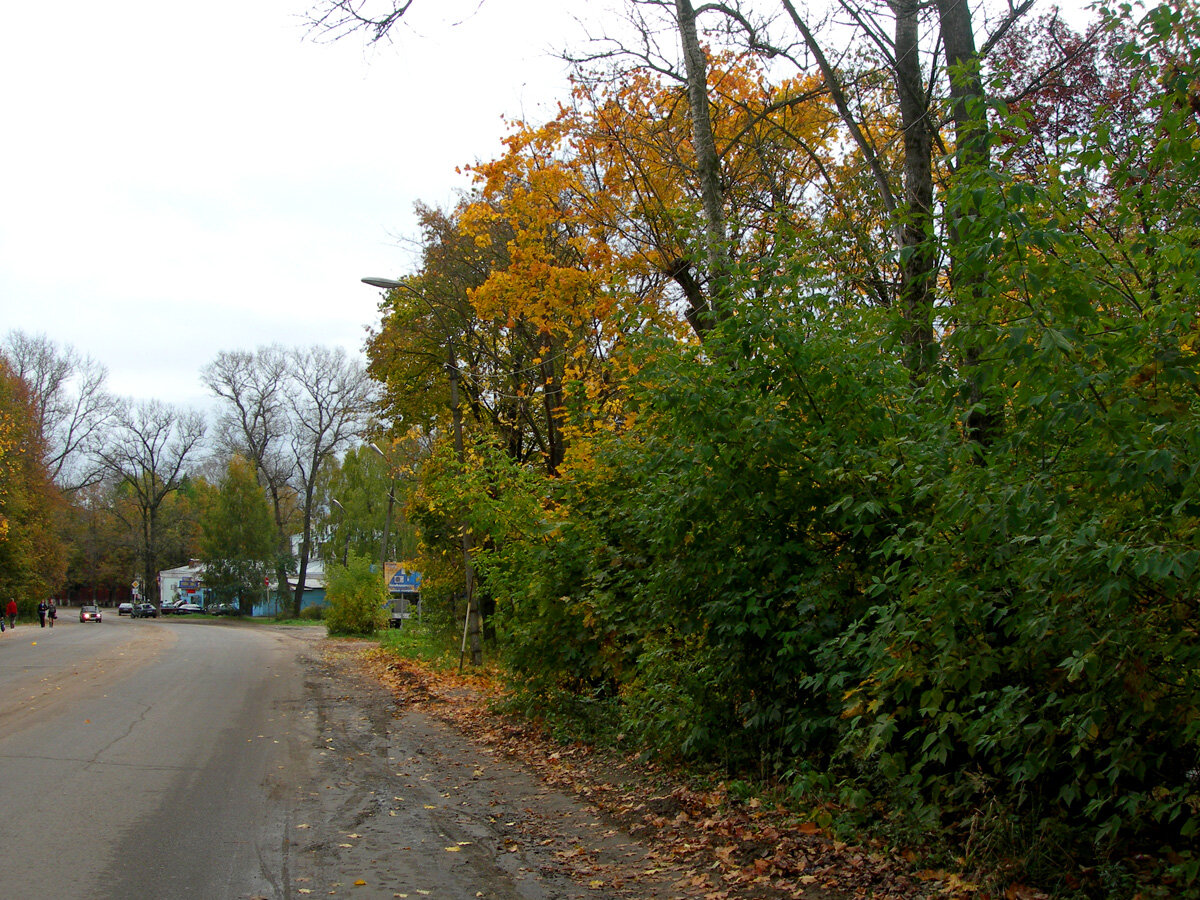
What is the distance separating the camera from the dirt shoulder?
17.6 ft

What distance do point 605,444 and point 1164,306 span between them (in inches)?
250

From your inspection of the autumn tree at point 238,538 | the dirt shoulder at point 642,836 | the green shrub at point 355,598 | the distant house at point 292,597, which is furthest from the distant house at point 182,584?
the dirt shoulder at point 642,836

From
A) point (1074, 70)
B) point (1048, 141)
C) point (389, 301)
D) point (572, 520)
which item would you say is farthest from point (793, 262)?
point (389, 301)

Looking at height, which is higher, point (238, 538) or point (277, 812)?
point (238, 538)

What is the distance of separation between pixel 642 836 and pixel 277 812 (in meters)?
3.01

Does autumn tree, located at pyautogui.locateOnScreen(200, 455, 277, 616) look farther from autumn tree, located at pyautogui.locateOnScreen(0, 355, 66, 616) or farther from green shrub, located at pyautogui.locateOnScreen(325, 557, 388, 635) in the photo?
green shrub, located at pyautogui.locateOnScreen(325, 557, 388, 635)

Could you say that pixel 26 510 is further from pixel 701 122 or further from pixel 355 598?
pixel 701 122

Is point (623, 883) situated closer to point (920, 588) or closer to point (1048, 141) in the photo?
point (920, 588)

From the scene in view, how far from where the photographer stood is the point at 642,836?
6.74m

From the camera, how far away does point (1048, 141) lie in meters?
12.2

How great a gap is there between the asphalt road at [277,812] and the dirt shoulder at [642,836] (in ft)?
0.12

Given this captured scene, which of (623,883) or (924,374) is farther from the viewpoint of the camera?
(924,374)

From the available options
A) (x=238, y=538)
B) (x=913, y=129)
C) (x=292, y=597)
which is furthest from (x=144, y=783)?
(x=292, y=597)

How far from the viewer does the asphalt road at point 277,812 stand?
5613 millimetres
